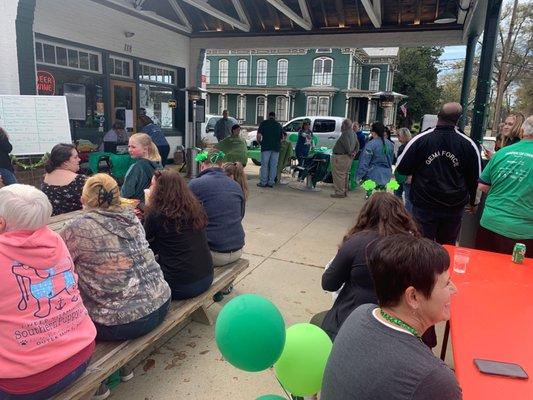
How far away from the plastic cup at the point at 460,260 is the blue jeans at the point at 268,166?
21.2 feet

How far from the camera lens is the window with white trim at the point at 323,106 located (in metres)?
32.9

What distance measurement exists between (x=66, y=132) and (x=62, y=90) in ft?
8.23

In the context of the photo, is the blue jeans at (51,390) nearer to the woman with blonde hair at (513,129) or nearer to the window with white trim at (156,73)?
the woman with blonde hair at (513,129)

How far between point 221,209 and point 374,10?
6.85m

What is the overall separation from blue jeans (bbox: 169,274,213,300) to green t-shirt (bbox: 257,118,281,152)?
20.9ft

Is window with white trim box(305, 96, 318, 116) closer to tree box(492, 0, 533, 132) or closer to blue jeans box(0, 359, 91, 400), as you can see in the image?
tree box(492, 0, 533, 132)

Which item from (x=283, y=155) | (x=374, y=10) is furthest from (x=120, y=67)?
(x=374, y=10)

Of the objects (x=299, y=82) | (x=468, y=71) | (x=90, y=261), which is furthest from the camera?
(x=299, y=82)

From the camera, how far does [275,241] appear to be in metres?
5.51

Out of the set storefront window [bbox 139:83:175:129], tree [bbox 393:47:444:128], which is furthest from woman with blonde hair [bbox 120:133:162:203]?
tree [bbox 393:47:444:128]

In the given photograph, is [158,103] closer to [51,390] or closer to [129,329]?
[129,329]

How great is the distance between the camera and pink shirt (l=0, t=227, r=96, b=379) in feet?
5.49

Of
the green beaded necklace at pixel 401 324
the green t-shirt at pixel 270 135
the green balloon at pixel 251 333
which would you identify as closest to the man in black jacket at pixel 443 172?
the green balloon at pixel 251 333

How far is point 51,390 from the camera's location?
180cm
